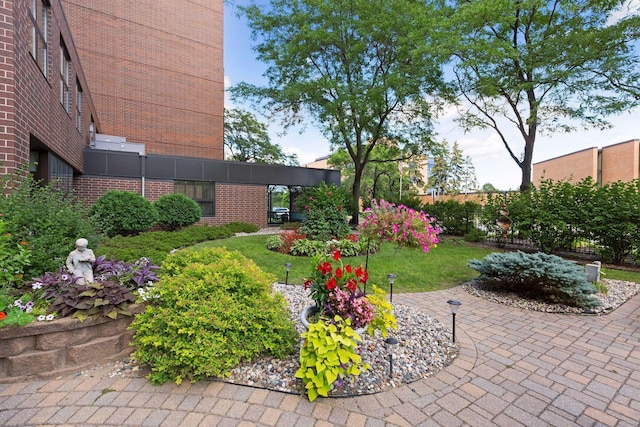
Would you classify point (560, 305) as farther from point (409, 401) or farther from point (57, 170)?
point (57, 170)

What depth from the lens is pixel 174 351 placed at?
2219 millimetres

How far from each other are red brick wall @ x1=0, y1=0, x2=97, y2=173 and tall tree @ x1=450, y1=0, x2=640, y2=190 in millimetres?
10227

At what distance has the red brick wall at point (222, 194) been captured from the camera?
1042 centimetres

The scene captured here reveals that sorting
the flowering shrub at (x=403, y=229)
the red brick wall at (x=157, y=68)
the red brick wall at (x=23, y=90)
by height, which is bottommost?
the flowering shrub at (x=403, y=229)

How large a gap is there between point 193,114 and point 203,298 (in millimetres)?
16786

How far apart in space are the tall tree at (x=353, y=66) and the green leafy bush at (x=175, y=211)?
5726 millimetres

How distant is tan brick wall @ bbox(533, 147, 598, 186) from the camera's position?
22.8 m

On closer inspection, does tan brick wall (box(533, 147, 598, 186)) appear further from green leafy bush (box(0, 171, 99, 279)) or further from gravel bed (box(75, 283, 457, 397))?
green leafy bush (box(0, 171, 99, 279))

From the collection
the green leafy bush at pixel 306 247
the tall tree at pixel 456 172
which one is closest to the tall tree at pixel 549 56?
the green leafy bush at pixel 306 247

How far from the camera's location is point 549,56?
9.31 metres

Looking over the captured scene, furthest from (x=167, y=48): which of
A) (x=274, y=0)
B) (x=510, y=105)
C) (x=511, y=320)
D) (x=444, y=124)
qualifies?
(x=511, y=320)

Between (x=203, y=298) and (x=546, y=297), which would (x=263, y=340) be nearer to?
(x=203, y=298)

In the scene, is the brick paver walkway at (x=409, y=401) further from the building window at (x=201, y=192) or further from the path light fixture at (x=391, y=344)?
the building window at (x=201, y=192)

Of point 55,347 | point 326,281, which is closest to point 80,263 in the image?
point 55,347
